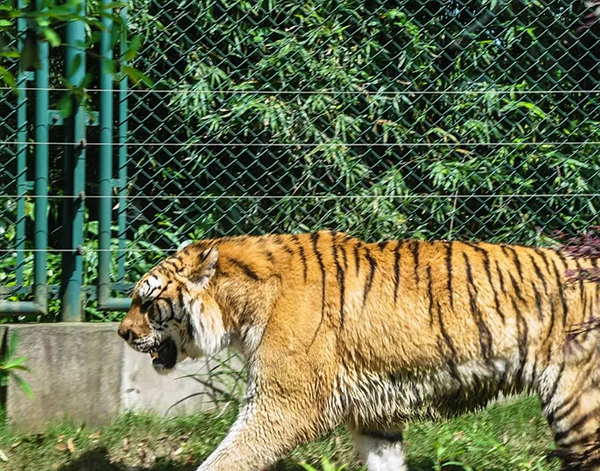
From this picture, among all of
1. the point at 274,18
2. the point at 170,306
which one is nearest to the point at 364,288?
the point at 170,306

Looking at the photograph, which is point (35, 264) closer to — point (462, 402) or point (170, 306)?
point (170, 306)

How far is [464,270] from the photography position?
4242mm

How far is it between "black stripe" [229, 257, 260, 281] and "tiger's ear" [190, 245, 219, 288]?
76mm

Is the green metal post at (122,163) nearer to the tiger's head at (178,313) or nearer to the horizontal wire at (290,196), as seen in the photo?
the horizontal wire at (290,196)

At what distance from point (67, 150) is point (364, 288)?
183cm

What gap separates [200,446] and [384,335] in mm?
1313

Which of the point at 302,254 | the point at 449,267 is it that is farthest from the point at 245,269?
the point at 449,267

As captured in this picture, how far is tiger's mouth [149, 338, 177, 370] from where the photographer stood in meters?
4.47

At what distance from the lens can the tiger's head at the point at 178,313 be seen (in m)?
4.32

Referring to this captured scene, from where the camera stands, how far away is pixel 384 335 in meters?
4.14

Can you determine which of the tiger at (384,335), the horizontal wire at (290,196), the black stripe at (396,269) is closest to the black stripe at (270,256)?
the tiger at (384,335)

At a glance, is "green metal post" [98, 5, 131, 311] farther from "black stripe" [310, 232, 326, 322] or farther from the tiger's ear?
"black stripe" [310, 232, 326, 322]

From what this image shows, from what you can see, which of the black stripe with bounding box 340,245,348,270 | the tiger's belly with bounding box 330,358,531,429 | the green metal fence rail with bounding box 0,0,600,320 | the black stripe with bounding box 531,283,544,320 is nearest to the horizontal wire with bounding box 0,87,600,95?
the green metal fence rail with bounding box 0,0,600,320

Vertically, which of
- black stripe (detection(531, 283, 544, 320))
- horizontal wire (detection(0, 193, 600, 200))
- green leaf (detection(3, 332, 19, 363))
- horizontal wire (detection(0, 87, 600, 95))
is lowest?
green leaf (detection(3, 332, 19, 363))
